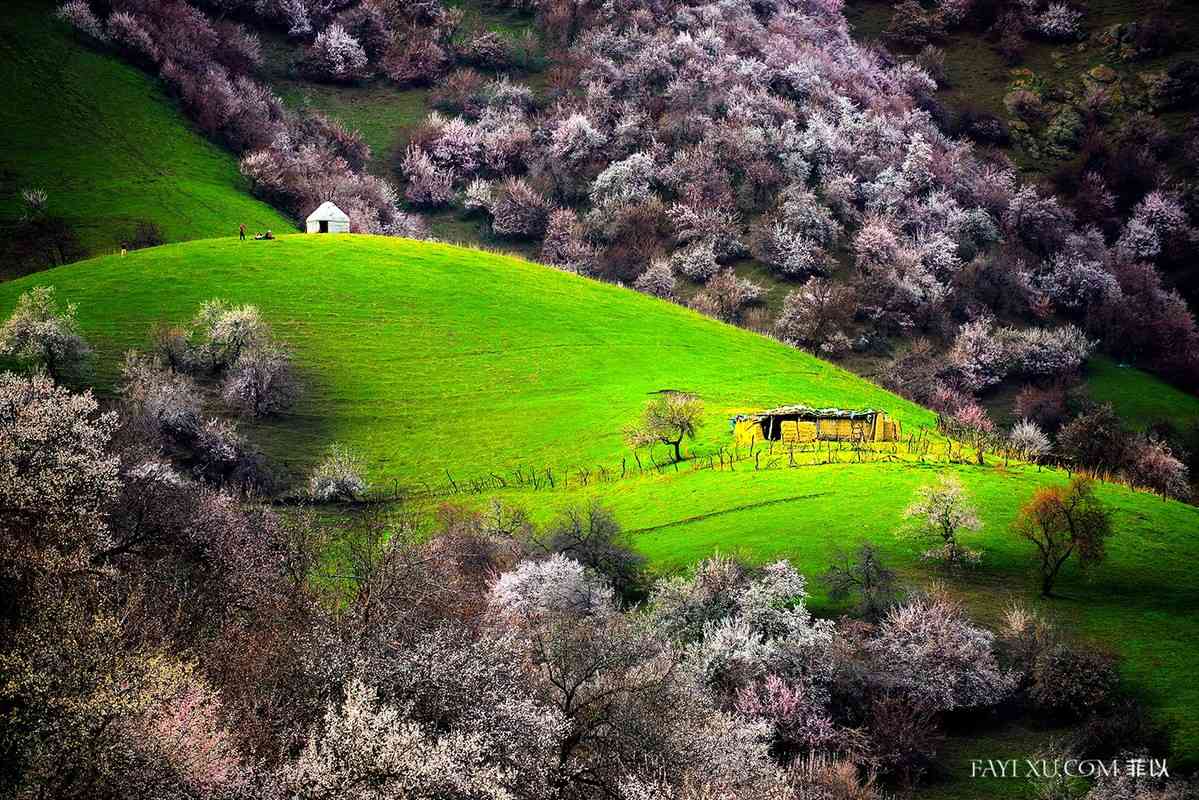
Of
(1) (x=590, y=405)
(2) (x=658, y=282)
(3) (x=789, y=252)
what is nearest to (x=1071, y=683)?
(1) (x=590, y=405)

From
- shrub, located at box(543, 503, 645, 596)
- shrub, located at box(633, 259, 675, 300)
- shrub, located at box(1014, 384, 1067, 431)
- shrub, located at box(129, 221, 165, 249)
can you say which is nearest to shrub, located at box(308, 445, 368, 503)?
shrub, located at box(543, 503, 645, 596)

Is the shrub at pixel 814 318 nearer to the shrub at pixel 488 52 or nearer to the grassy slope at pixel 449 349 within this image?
the grassy slope at pixel 449 349

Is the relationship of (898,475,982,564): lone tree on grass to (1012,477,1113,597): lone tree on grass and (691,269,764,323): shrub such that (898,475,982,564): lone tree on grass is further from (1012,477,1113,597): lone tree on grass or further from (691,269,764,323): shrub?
(691,269,764,323): shrub

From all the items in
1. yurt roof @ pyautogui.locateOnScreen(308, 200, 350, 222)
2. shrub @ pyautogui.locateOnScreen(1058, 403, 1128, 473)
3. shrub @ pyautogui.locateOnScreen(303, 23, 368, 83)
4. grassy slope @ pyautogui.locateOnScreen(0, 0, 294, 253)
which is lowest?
shrub @ pyautogui.locateOnScreen(1058, 403, 1128, 473)

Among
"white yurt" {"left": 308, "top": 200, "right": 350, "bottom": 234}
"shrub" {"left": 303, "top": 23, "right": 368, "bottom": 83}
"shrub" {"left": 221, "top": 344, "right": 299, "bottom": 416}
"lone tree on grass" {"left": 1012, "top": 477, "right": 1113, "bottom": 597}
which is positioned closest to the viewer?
"lone tree on grass" {"left": 1012, "top": 477, "right": 1113, "bottom": 597}

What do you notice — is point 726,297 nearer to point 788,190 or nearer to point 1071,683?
point 788,190

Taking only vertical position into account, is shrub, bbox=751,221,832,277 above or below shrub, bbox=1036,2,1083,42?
below
